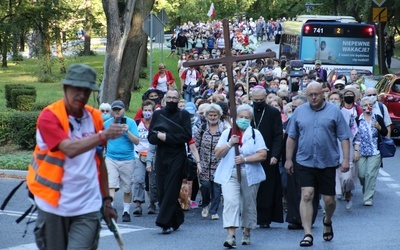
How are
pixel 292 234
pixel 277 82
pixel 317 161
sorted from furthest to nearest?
pixel 277 82, pixel 292 234, pixel 317 161

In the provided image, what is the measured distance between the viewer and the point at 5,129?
2100 centimetres

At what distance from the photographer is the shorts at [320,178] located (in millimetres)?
11039

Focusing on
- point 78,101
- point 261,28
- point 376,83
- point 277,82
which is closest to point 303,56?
point 376,83

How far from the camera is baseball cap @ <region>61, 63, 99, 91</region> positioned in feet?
21.6

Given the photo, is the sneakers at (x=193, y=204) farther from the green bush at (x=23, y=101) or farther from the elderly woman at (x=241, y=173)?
the green bush at (x=23, y=101)

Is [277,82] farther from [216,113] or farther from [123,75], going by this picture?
[216,113]

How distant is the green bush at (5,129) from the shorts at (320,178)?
10837mm

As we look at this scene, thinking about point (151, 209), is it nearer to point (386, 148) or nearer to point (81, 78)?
point (386, 148)

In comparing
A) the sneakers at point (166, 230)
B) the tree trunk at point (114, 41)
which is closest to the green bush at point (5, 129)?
the tree trunk at point (114, 41)

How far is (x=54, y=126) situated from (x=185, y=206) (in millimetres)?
7789

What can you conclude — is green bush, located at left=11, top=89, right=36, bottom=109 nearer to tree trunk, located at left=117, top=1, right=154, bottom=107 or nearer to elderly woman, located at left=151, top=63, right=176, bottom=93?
tree trunk, located at left=117, top=1, right=154, bottom=107

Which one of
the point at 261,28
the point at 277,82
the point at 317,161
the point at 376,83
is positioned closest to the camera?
the point at 317,161

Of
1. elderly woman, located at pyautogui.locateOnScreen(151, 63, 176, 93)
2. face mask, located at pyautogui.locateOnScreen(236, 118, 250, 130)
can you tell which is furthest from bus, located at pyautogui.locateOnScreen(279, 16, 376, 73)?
face mask, located at pyautogui.locateOnScreen(236, 118, 250, 130)

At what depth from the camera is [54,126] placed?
6609 millimetres
